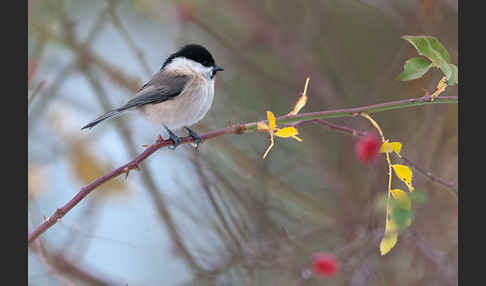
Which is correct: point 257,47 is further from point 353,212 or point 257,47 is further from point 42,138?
point 42,138

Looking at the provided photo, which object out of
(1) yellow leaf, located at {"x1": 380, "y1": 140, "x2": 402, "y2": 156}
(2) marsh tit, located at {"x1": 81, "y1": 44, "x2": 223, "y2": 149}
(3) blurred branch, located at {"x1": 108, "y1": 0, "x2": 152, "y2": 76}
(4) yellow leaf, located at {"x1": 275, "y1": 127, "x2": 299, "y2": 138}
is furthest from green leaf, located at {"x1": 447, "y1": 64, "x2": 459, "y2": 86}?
(3) blurred branch, located at {"x1": 108, "y1": 0, "x2": 152, "y2": 76}

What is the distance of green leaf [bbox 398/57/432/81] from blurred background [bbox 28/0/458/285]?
2.79ft

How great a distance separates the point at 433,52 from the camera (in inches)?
42.1

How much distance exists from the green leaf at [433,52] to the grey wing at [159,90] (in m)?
1.24

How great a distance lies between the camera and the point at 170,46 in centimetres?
333

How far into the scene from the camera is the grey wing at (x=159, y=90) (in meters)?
2.04

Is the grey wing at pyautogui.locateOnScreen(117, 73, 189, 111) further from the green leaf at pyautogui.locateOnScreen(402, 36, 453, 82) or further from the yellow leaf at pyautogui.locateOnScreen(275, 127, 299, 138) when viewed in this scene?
the green leaf at pyautogui.locateOnScreen(402, 36, 453, 82)

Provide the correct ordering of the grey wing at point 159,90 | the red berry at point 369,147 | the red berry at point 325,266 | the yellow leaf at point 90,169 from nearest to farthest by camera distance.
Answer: the red berry at point 369,147 → the red berry at point 325,266 → the grey wing at point 159,90 → the yellow leaf at point 90,169

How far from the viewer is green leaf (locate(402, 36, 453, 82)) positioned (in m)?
1.05

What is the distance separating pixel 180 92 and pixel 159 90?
0.09 meters

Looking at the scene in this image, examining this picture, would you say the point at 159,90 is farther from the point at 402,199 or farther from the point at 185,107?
the point at 402,199

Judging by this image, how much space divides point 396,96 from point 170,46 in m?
1.47

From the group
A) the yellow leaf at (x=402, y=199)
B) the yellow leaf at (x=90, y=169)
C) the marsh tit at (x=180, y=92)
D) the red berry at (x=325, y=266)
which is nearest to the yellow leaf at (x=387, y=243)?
the yellow leaf at (x=402, y=199)

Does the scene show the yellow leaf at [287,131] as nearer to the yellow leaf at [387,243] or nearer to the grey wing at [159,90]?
the yellow leaf at [387,243]
